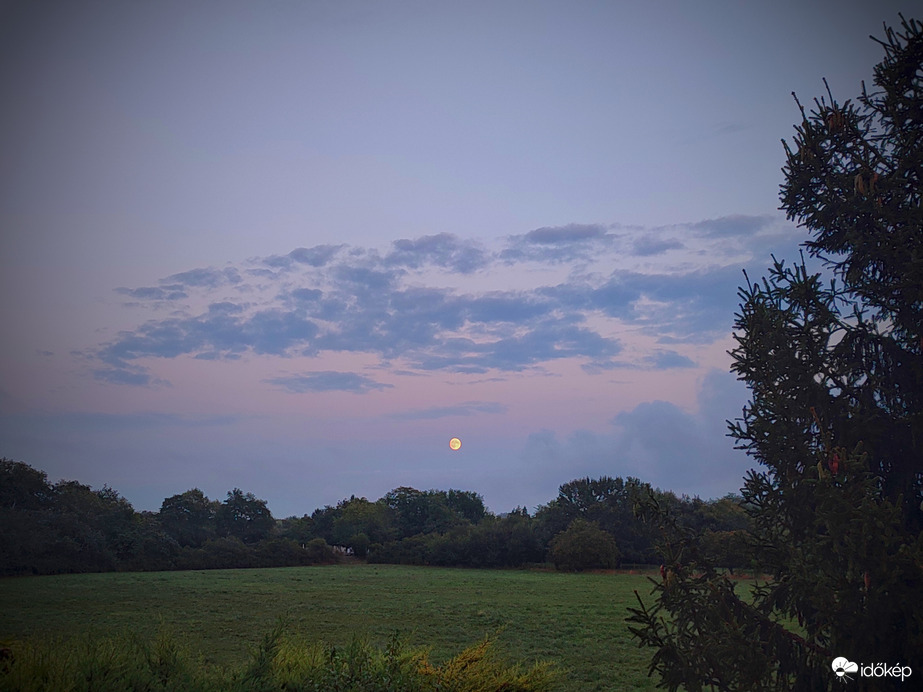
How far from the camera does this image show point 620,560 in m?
73.7

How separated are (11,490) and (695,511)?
72313 mm

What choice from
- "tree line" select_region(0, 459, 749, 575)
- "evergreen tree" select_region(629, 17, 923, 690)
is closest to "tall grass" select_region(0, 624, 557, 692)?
"evergreen tree" select_region(629, 17, 923, 690)

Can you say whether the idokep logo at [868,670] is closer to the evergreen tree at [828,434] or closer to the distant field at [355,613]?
the evergreen tree at [828,434]

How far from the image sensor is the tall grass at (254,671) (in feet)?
19.8

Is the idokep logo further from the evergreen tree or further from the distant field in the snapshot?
the distant field

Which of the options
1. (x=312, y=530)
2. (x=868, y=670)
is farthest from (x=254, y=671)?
(x=312, y=530)

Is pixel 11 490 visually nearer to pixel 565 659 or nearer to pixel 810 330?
pixel 565 659

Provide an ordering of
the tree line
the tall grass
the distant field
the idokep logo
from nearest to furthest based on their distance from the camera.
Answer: the tall grass, the idokep logo, the distant field, the tree line

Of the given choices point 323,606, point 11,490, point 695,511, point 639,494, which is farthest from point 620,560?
point 639,494

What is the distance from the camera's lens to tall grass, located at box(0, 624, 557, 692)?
19.8 feet

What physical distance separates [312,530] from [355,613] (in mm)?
60688

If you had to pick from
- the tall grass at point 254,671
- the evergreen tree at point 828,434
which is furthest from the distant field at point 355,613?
the evergreen tree at point 828,434

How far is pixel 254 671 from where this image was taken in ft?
22.3

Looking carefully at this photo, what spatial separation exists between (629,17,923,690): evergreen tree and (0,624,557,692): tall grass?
2.19 metres
